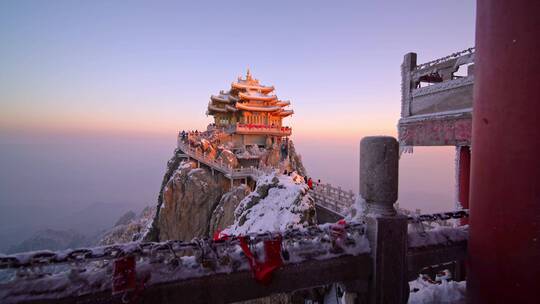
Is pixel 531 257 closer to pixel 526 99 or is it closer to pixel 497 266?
pixel 497 266

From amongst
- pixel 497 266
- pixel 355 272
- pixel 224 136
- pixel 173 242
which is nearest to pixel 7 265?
pixel 173 242

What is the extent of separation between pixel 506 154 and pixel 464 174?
230 inches

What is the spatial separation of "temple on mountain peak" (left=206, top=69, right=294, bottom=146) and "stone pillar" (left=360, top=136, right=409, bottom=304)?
2856 cm

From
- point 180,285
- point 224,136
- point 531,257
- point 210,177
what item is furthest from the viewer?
point 224,136

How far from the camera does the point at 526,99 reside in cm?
296

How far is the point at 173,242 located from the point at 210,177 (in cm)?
2149

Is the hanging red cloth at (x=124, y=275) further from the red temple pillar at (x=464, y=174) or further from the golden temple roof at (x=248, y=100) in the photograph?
the golden temple roof at (x=248, y=100)

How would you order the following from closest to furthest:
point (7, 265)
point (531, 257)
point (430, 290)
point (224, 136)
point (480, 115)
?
point (7, 265), point (531, 257), point (480, 115), point (430, 290), point (224, 136)

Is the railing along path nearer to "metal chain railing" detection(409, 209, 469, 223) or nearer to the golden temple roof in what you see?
"metal chain railing" detection(409, 209, 469, 223)

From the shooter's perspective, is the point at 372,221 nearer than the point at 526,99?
No

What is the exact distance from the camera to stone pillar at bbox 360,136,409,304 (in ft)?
10.6

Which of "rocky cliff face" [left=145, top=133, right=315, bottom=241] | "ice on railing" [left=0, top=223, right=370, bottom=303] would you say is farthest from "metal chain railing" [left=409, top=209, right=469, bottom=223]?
"rocky cliff face" [left=145, top=133, right=315, bottom=241]

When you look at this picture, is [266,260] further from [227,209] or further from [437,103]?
[227,209]

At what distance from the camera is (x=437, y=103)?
7.87 meters
